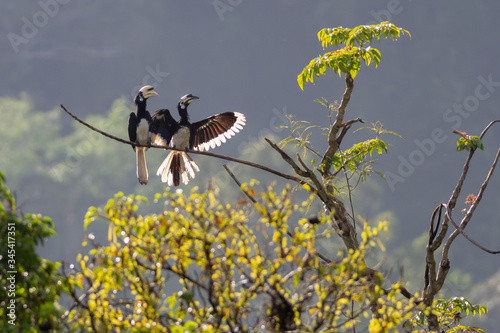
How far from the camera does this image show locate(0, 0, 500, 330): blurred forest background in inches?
2114

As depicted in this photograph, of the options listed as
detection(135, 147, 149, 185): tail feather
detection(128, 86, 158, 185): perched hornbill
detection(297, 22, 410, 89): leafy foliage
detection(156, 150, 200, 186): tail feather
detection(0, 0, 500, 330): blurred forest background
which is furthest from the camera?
detection(0, 0, 500, 330): blurred forest background

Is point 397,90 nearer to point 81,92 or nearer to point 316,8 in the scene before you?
point 316,8

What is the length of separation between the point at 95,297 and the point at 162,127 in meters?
Answer: 3.62

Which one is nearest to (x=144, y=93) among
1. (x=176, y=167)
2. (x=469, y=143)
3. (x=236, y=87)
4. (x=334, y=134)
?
(x=176, y=167)

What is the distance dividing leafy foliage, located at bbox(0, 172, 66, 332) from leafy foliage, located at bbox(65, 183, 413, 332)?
0.32 ft

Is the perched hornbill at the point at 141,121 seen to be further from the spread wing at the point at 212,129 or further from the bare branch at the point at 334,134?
the bare branch at the point at 334,134

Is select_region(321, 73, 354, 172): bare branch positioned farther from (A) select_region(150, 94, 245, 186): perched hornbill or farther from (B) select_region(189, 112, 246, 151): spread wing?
(B) select_region(189, 112, 246, 151): spread wing

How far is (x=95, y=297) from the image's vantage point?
2479 millimetres

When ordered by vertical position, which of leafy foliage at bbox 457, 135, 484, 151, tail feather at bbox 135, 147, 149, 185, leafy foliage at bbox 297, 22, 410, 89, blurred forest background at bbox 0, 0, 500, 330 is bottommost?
leafy foliage at bbox 457, 135, 484, 151

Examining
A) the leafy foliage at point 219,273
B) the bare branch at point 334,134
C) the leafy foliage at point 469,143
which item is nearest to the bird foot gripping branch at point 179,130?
the bare branch at point 334,134

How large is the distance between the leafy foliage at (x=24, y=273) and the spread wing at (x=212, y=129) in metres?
3.53

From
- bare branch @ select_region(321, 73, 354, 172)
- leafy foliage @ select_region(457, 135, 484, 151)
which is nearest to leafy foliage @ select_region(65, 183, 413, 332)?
leafy foliage @ select_region(457, 135, 484, 151)

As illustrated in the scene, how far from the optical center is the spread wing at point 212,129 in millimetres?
6051

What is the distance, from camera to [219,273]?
2.47 m
